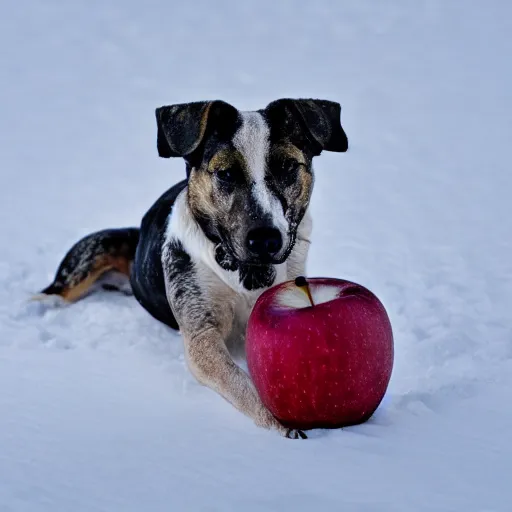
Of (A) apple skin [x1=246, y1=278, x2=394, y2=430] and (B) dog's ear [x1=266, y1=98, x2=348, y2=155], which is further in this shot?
(B) dog's ear [x1=266, y1=98, x2=348, y2=155]

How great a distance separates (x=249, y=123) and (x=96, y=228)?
362 centimetres

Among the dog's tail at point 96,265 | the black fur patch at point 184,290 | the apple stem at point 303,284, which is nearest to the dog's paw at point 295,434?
the apple stem at point 303,284

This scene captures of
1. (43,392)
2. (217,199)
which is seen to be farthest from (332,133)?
(43,392)

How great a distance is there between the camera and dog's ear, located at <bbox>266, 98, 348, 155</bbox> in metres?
4.90

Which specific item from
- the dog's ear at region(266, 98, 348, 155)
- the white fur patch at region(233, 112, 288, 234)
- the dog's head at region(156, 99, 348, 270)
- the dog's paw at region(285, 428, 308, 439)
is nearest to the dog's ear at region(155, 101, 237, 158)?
the dog's head at region(156, 99, 348, 270)

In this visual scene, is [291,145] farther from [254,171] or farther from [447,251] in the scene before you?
[447,251]

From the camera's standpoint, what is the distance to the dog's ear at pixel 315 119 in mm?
4898

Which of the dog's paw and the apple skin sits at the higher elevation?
the apple skin

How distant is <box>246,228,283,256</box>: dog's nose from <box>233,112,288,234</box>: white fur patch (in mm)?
37

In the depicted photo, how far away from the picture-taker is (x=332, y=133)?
16.5ft

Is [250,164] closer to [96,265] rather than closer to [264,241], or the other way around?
[264,241]

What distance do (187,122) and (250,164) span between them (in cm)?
45

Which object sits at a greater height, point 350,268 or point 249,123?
point 249,123

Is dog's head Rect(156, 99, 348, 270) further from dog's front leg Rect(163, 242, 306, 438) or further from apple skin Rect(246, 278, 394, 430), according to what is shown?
apple skin Rect(246, 278, 394, 430)
